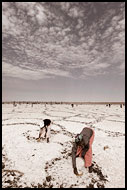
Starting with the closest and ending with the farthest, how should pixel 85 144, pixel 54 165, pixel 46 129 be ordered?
pixel 85 144, pixel 54 165, pixel 46 129

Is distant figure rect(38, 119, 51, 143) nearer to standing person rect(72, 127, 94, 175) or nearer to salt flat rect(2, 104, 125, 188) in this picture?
salt flat rect(2, 104, 125, 188)

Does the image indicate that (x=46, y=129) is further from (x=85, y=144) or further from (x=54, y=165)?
(x=85, y=144)

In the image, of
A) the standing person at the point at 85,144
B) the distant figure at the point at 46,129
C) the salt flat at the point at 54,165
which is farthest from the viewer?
the distant figure at the point at 46,129

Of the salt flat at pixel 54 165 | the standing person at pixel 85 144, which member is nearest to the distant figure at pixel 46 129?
the salt flat at pixel 54 165

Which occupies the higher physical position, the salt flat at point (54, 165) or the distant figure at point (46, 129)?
the distant figure at point (46, 129)

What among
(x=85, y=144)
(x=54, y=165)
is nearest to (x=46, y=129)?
(x=54, y=165)

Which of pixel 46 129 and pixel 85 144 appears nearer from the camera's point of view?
pixel 85 144

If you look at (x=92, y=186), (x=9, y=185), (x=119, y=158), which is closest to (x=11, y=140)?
(x=9, y=185)

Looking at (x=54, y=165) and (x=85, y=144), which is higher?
(x=85, y=144)

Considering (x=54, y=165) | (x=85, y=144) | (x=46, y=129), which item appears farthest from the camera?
(x=46, y=129)

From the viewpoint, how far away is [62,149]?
11.8 ft

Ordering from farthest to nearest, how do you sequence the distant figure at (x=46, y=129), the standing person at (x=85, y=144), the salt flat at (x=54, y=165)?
the distant figure at (x=46, y=129) < the standing person at (x=85, y=144) < the salt flat at (x=54, y=165)

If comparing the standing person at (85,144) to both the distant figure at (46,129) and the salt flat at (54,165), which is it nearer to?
the salt flat at (54,165)

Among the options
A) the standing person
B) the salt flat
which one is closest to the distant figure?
the salt flat
